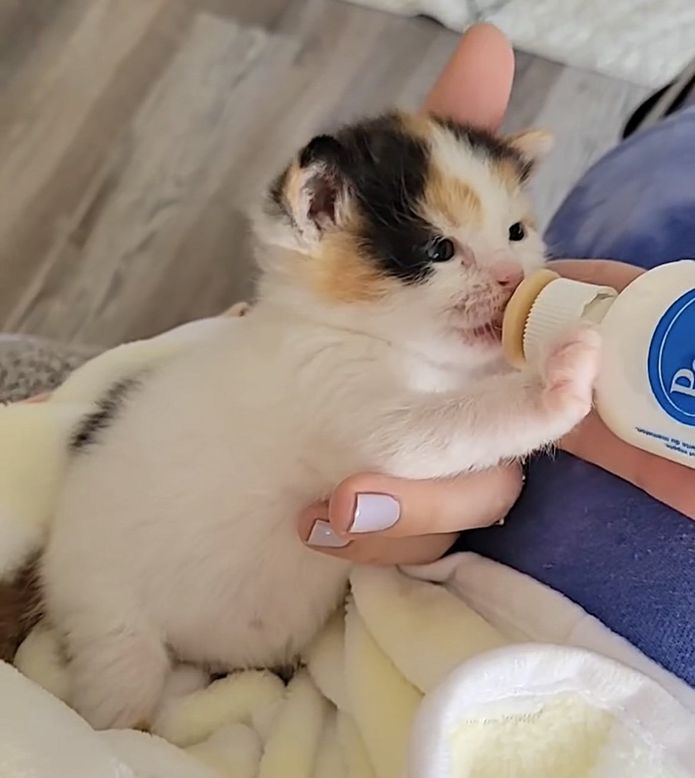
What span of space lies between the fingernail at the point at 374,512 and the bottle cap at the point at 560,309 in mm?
151

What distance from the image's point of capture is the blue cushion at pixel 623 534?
83cm

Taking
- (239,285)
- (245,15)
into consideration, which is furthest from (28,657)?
(245,15)

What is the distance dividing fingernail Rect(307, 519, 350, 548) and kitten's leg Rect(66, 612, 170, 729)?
172 millimetres

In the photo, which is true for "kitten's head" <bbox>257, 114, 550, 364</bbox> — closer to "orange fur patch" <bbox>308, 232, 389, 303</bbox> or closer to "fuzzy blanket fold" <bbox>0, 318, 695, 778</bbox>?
"orange fur patch" <bbox>308, 232, 389, 303</bbox>

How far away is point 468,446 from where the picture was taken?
0.82 metres

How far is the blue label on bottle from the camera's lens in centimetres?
68

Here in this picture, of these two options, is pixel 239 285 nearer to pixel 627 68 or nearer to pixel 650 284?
pixel 627 68

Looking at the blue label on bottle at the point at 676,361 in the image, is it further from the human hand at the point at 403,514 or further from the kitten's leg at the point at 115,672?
the kitten's leg at the point at 115,672

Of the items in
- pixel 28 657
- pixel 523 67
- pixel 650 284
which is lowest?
pixel 28 657

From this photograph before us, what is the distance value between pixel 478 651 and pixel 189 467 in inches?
10.8

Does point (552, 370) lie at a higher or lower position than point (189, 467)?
higher

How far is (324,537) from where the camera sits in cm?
90

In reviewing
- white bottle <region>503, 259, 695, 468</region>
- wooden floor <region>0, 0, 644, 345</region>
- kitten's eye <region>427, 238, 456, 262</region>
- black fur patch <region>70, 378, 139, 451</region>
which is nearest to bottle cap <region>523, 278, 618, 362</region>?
white bottle <region>503, 259, 695, 468</region>

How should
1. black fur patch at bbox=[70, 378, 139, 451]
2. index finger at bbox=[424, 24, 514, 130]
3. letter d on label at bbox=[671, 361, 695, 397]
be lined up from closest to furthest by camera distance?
1. letter d on label at bbox=[671, 361, 695, 397]
2. black fur patch at bbox=[70, 378, 139, 451]
3. index finger at bbox=[424, 24, 514, 130]
